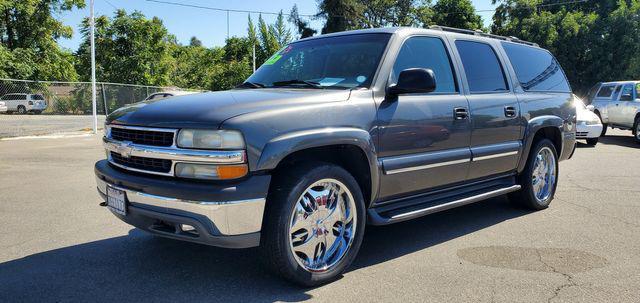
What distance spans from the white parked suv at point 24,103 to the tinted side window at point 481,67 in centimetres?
1621

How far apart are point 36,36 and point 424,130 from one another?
38.3 meters

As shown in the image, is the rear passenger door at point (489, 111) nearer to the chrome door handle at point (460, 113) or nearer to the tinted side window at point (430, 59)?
the chrome door handle at point (460, 113)

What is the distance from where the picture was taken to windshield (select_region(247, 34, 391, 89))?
407cm

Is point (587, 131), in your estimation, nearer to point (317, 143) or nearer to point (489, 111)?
point (489, 111)

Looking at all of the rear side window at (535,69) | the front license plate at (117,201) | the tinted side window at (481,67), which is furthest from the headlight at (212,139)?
the rear side window at (535,69)

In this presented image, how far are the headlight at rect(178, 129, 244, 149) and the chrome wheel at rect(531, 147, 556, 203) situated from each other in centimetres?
393

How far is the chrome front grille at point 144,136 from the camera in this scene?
326 centimetres

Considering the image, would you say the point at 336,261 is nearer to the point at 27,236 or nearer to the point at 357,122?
the point at 357,122

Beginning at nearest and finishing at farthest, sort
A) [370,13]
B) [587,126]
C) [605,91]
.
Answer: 1. [587,126]
2. [605,91]
3. [370,13]

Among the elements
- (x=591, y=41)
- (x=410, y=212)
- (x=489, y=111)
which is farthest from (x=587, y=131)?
(x=591, y=41)

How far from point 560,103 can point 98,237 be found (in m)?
5.22

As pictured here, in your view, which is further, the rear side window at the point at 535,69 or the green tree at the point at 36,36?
the green tree at the point at 36,36

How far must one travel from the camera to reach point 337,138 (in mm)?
3469

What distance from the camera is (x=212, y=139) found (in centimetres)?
311
